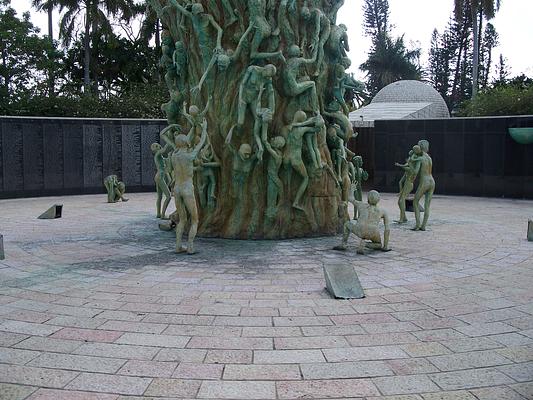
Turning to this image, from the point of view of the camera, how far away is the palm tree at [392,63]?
51500mm

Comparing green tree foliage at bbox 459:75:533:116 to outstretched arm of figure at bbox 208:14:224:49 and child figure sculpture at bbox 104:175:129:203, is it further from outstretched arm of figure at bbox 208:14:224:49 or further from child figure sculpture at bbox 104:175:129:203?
outstretched arm of figure at bbox 208:14:224:49

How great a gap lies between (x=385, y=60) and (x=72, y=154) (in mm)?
37632

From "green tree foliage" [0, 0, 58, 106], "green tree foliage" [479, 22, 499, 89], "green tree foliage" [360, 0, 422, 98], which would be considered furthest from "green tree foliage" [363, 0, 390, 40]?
"green tree foliage" [0, 0, 58, 106]

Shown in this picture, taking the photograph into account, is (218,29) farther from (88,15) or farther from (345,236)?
(88,15)

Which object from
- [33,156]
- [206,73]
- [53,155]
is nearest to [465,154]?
[206,73]

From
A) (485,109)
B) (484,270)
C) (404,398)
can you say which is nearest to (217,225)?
(484,270)

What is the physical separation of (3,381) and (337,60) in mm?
9317

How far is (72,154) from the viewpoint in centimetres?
2081

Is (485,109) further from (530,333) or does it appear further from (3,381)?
(3,381)

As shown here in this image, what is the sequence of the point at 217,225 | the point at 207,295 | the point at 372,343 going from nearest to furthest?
1. the point at 372,343
2. the point at 207,295
3. the point at 217,225

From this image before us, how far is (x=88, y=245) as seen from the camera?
10320mm

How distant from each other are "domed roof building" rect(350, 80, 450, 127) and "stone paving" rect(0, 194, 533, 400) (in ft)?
68.4

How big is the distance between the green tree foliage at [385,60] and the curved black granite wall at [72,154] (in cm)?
3427

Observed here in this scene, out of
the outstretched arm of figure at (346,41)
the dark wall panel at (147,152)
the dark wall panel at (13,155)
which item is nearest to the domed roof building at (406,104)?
the dark wall panel at (147,152)
